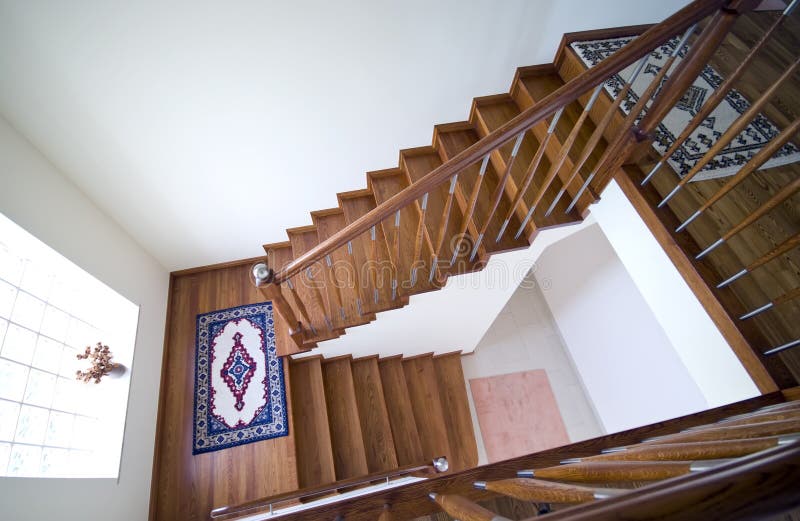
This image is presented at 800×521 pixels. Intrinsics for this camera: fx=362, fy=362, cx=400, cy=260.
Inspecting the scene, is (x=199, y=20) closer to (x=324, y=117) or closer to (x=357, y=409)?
(x=324, y=117)

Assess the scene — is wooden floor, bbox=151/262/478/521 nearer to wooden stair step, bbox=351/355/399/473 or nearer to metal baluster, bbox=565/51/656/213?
wooden stair step, bbox=351/355/399/473

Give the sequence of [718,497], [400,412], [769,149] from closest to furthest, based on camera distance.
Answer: [718,497]
[769,149]
[400,412]

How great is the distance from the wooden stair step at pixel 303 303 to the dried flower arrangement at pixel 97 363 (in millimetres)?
Result: 1167

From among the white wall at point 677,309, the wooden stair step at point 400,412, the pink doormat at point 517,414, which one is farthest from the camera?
the pink doormat at point 517,414

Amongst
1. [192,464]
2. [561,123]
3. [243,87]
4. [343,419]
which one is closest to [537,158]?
[561,123]

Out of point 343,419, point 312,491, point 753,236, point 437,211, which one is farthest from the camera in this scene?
point 343,419

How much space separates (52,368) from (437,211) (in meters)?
2.55

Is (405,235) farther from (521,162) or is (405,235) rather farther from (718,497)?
(718,497)

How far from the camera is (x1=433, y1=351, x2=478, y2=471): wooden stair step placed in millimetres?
3658

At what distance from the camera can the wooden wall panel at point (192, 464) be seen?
2643mm

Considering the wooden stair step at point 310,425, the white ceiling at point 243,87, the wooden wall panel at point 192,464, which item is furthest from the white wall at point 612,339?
the wooden wall panel at point 192,464

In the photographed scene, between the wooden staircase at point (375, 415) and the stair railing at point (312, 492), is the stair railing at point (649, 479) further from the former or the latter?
the wooden staircase at point (375, 415)

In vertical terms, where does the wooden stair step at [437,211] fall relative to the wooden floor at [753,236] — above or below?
above

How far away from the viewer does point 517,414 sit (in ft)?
13.1
